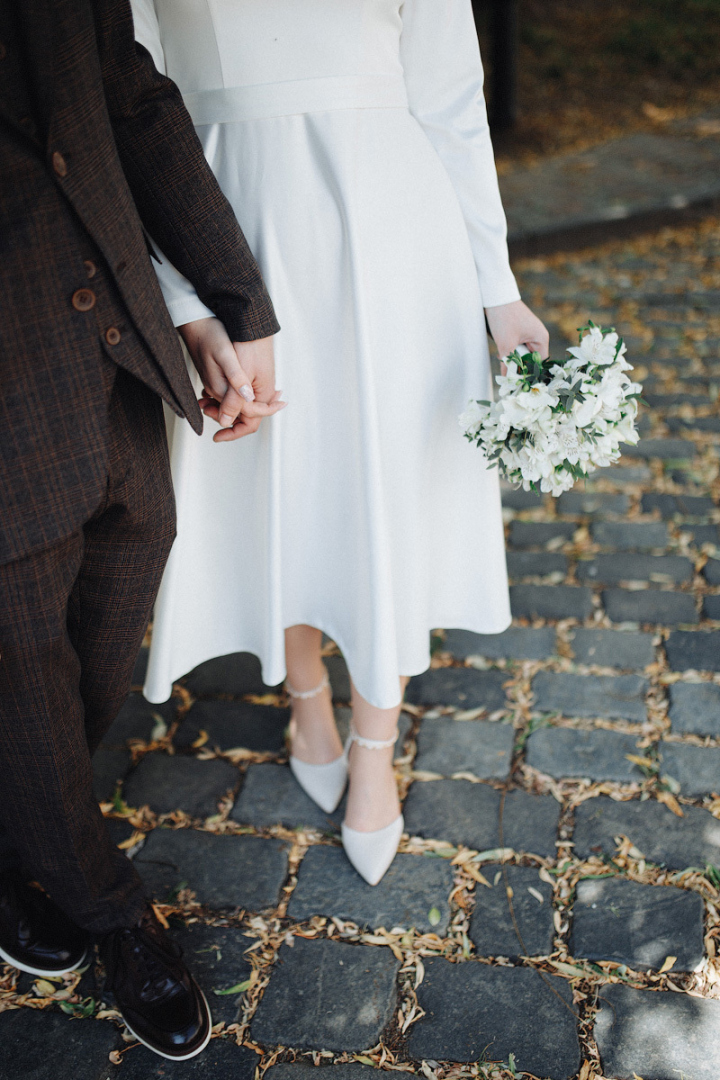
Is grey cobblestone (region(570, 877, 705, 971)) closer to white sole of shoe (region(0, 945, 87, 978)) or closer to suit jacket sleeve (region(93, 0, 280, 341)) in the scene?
white sole of shoe (region(0, 945, 87, 978))

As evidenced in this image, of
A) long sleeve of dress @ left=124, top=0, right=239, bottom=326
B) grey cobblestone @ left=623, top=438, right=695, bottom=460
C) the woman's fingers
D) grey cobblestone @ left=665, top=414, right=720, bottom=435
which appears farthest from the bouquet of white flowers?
grey cobblestone @ left=665, top=414, right=720, bottom=435

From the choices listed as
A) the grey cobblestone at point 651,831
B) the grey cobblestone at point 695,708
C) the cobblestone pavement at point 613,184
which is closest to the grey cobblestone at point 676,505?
the grey cobblestone at point 695,708

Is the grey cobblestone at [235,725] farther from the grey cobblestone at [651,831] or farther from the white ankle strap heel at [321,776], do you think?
the grey cobblestone at [651,831]

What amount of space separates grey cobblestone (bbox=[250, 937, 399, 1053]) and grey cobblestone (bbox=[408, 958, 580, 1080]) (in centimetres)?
9

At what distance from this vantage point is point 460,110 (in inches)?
72.2

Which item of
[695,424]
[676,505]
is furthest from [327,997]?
[695,424]

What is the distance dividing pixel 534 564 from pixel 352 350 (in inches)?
62.8

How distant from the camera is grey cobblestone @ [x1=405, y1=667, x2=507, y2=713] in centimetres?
265

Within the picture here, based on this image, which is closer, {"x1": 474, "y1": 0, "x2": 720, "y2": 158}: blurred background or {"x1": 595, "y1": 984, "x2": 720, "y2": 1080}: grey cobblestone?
{"x1": 595, "y1": 984, "x2": 720, "y2": 1080}: grey cobblestone

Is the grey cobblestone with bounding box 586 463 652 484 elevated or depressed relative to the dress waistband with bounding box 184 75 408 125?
depressed

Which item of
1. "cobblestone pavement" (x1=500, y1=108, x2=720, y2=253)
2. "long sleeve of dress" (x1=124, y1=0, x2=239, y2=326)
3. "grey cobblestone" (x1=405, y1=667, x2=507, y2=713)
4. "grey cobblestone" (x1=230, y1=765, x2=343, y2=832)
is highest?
"long sleeve of dress" (x1=124, y1=0, x2=239, y2=326)

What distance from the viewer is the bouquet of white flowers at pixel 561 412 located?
1.74 m

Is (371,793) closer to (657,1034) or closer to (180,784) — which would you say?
(180,784)

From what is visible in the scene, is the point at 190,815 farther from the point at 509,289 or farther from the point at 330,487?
the point at 509,289
